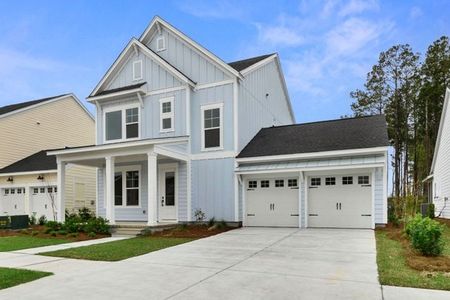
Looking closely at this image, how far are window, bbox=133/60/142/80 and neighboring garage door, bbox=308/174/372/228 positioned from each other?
9451mm

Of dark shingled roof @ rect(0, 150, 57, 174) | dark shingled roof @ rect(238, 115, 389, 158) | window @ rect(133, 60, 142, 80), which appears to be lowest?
dark shingled roof @ rect(0, 150, 57, 174)

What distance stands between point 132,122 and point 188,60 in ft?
13.2

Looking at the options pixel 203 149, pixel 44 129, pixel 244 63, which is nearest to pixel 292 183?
pixel 203 149

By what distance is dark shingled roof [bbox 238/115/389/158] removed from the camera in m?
15.0

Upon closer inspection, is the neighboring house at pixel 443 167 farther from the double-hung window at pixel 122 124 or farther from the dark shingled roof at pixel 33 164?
the dark shingled roof at pixel 33 164

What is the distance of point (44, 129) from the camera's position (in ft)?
88.6

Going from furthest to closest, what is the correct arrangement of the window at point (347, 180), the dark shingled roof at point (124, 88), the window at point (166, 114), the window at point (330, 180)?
the dark shingled roof at point (124, 88) → the window at point (166, 114) → the window at point (330, 180) → the window at point (347, 180)

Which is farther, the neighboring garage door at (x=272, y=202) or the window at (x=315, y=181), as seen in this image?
the neighboring garage door at (x=272, y=202)

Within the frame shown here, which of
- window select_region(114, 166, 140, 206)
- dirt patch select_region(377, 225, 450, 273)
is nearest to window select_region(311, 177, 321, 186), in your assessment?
dirt patch select_region(377, 225, 450, 273)

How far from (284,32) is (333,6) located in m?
2.27

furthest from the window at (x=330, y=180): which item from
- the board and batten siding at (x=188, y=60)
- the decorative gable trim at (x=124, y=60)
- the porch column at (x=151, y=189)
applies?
the decorative gable trim at (x=124, y=60)

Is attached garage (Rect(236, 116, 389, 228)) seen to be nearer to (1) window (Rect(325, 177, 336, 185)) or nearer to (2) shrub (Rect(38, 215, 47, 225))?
(1) window (Rect(325, 177, 336, 185))

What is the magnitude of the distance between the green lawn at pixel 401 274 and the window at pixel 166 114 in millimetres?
10915

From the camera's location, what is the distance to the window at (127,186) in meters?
18.1
